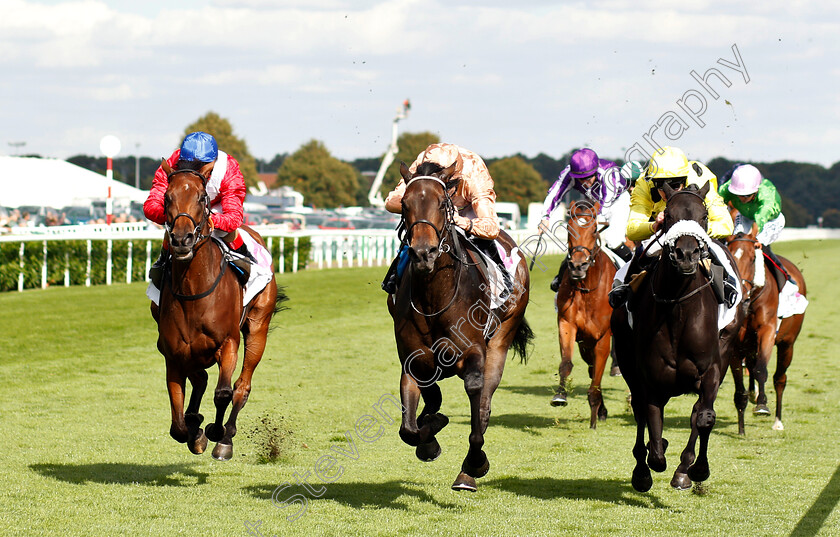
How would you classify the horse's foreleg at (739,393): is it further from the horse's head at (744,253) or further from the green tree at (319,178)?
the green tree at (319,178)

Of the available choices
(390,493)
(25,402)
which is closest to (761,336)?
(390,493)

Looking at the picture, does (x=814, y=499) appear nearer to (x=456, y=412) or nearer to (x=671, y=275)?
(x=671, y=275)

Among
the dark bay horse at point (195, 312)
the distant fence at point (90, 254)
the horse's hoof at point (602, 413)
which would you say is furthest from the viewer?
the distant fence at point (90, 254)

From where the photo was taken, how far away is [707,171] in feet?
20.5

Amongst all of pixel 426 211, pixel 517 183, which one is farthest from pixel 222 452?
pixel 517 183

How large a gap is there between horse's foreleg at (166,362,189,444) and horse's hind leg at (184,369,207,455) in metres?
0.06

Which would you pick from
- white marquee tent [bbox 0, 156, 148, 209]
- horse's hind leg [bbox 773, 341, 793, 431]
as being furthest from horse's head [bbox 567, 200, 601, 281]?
white marquee tent [bbox 0, 156, 148, 209]

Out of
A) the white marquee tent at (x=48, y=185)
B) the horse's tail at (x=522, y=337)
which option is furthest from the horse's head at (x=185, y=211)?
the white marquee tent at (x=48, y=185)

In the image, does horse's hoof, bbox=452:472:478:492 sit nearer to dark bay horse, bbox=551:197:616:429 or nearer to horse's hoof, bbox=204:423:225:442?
horse's hoof, bbox=204:423:225:442

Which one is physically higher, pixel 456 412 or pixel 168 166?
pixel 168 166

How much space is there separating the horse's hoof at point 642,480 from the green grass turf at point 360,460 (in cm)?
8

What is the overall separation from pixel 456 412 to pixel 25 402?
3760 millimetres

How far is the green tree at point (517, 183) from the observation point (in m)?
77.4

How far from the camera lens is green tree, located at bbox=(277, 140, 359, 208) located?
6594cm
